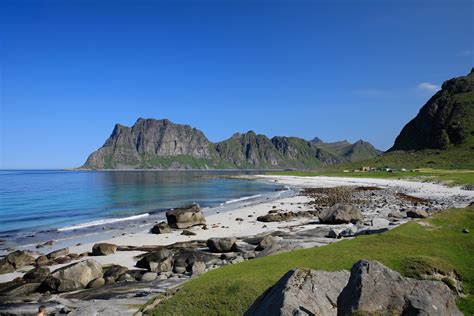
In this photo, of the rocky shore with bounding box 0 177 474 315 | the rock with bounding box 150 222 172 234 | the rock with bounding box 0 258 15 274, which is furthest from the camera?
the rock with bounding box 150 222 172 234

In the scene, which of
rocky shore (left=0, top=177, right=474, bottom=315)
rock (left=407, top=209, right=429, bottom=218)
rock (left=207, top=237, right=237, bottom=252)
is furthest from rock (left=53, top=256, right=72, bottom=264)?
rock (left=407, top=209, right=429, bottom=218)

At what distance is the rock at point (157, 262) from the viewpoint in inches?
878

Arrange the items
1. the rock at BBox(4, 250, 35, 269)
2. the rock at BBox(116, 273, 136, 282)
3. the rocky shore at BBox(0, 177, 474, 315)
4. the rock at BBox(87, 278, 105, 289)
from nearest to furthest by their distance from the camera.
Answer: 1. the rocky shore at BBox(0, 177, 474, 315)
2. the rock at BBox(87, 278, 105, 289)
3. the rock at BBox(116, 273, 136, 282)
4. the rock at BBox(4, 250, 35, 269)

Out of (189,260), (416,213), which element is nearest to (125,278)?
(189,260)

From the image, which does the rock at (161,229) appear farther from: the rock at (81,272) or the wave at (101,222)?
the rock at (81,272)

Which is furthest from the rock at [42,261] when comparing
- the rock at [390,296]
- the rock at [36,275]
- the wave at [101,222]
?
the rock at [390,296]

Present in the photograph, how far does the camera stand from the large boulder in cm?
4184

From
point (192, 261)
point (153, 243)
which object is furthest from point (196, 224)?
point (192, 261)

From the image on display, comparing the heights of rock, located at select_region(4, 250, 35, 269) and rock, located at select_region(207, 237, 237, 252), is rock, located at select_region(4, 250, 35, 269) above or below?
below

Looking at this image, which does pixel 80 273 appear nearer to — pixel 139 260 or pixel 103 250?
pixel 139 260

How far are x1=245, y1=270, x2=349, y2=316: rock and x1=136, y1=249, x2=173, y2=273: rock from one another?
47.6 ft

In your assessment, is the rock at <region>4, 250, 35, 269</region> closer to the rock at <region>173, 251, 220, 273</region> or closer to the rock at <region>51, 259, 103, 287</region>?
the rock at <region>51, 259, 103, 287</region>

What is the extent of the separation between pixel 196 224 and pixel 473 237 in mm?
30783

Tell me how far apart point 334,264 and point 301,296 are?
5.90m
